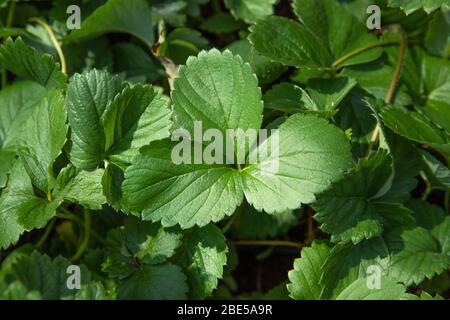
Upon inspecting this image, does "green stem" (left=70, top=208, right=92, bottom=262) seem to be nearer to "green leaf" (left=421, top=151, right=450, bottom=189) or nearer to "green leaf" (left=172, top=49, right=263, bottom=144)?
"green leaf" (left=172, top=49, right=263, bottom=144)

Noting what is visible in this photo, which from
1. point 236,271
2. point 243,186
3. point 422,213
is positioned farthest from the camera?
point 236,271

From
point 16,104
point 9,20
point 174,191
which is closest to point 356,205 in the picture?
point 174,191

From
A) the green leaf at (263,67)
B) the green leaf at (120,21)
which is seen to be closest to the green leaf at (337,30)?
the green leaf at (263,67)

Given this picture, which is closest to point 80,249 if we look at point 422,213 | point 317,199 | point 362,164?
point 317,199

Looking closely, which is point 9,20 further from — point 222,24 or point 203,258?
point 203,258

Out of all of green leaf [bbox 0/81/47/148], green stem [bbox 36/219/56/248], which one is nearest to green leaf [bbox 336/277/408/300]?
green stem [bbox 36/219/56/248]
